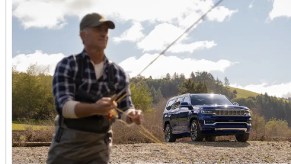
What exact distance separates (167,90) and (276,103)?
46.8 metres

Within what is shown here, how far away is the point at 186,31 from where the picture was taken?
12.7 ft

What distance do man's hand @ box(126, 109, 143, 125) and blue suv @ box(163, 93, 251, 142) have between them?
12.8 m

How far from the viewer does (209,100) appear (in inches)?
698

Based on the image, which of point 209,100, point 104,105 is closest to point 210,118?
point 209,100

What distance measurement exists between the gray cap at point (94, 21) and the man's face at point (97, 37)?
27mm

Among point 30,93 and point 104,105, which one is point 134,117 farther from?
point 30,93

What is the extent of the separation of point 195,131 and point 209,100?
1.45 metres

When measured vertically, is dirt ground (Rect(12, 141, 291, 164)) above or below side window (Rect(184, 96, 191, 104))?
below

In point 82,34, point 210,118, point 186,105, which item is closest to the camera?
point 82,34

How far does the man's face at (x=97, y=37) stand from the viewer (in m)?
3.50

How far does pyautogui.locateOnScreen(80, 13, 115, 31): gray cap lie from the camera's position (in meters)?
3.49

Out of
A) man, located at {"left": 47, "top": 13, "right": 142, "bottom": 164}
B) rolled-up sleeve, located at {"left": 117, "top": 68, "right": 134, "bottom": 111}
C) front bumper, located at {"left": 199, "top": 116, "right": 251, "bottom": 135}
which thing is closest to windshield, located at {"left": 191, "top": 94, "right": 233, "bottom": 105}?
front bumper, located at {"left": 199, "top": 116, "right": 251, "bottom": 135}

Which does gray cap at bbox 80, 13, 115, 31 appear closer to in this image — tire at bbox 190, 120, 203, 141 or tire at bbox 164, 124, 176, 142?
tire at bbox 190, 120, 203, 141
